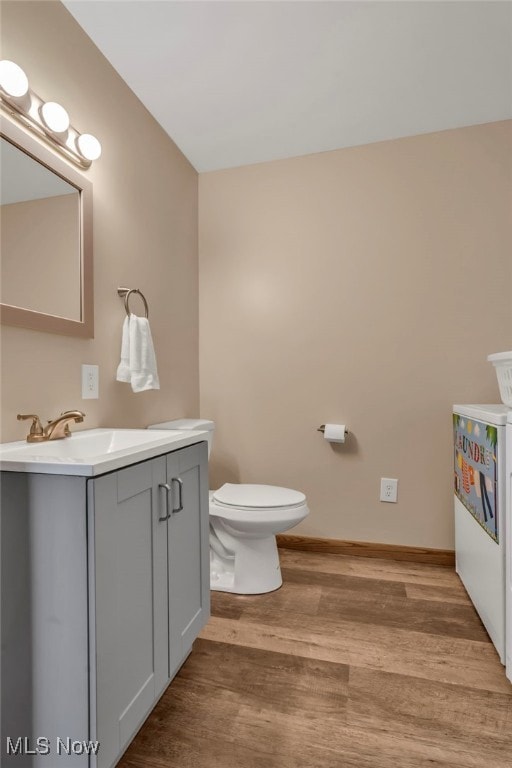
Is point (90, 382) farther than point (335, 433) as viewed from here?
No

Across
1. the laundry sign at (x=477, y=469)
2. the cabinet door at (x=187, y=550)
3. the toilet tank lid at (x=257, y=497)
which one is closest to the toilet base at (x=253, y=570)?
the toilet tank lid at (x=257, y=497)

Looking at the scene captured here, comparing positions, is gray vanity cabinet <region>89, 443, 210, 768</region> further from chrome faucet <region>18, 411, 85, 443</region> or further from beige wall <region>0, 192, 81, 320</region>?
beige wall <region>0, 192, 81, 320</region>

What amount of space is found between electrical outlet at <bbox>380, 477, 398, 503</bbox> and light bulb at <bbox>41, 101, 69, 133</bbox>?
2.13m

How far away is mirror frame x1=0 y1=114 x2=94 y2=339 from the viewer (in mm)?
1228

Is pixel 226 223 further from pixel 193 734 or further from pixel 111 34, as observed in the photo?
pixel 193 734

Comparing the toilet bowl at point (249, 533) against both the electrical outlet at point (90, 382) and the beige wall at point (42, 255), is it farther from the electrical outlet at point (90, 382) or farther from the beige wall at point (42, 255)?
the beige wall at point (42, 255)

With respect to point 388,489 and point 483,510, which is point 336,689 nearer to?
point 483,510

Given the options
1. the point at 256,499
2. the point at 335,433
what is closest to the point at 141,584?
the point at 256,499

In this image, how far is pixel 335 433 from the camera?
2244mm

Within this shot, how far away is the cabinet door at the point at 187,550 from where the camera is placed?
3.91 feet

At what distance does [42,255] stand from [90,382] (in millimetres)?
481

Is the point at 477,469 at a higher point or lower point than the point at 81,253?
lower

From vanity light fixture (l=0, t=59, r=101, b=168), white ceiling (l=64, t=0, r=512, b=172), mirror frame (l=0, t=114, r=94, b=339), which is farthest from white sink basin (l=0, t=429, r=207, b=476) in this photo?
white ceiling (l=64, t=0, r=512, b=172)

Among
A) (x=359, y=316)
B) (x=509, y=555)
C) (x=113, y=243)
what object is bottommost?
(x=509, y=555)
